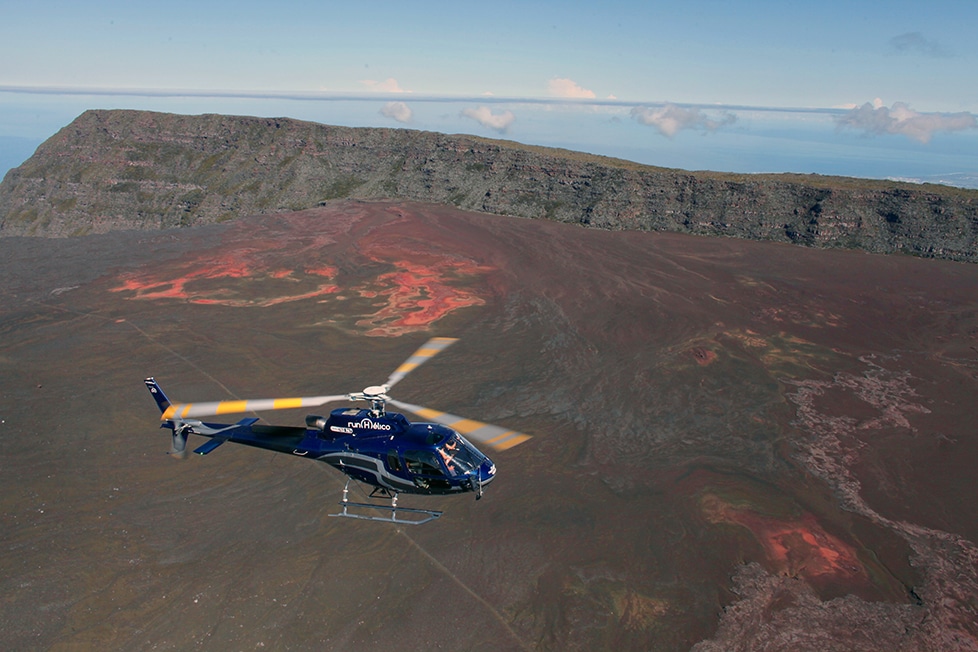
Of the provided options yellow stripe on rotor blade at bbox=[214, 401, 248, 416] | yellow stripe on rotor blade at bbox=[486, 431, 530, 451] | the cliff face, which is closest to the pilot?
yellow stripe on rotor blade at bbox=[486, 431, 530, 451]

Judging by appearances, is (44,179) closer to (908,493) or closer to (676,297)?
(676,297)

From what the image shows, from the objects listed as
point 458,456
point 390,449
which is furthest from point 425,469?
point 390,449

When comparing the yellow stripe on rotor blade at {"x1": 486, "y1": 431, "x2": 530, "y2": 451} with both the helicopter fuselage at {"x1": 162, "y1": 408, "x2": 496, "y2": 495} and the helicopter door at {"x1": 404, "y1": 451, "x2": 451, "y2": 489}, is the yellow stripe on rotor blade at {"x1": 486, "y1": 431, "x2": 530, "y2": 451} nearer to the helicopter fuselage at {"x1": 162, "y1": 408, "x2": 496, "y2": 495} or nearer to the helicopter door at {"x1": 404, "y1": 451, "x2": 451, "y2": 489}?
the helicopter fuselage at {"x1": 162, "y1": 408, "x2": 496, "y2": 495}

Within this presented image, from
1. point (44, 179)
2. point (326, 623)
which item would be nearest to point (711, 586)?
point (326, 623)

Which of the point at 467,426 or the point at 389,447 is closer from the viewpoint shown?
the point at 467,426

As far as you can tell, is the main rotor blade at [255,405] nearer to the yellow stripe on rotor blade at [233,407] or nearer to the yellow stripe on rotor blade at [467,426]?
the yellow stripe on rotor blade at [233,407]

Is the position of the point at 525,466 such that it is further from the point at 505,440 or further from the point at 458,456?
the point at 505,440
